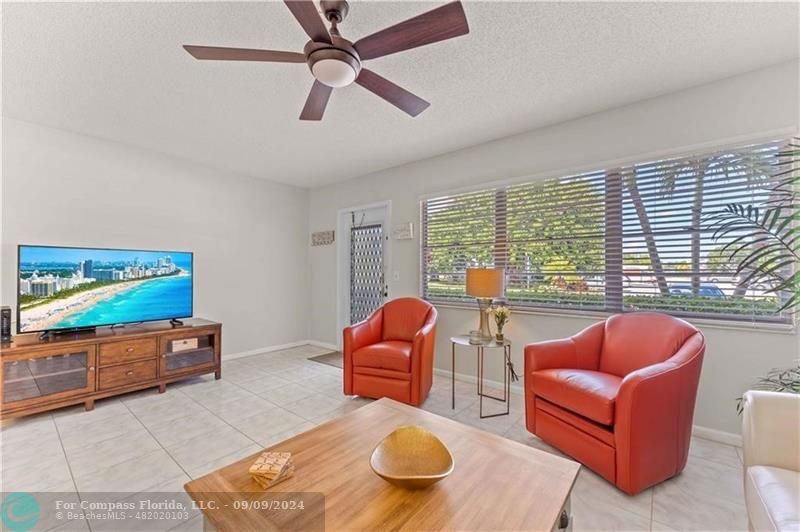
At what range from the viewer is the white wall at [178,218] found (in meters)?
2.98

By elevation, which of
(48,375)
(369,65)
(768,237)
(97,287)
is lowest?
(48,375)

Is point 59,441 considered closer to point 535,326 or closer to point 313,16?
point 313,16

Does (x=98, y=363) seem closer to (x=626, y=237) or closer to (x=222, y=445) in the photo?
(x=222, y=445)

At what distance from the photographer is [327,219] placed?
5.09 metres

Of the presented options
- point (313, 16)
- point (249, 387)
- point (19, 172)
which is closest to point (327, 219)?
point (249, 387)

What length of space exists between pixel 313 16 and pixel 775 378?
329 cm

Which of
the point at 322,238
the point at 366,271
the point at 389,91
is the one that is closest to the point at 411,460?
the point at 389,91

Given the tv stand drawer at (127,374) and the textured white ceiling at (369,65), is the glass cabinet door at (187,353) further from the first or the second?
the textured white ceiling at (369,65)

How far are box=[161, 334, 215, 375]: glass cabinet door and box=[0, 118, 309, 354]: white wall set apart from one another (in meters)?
0.70

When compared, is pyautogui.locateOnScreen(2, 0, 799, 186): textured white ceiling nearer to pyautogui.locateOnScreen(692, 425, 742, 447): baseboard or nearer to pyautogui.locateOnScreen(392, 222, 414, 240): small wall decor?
pyautogui.locateOnScreen(392, 222, 414, 240): small wall decor

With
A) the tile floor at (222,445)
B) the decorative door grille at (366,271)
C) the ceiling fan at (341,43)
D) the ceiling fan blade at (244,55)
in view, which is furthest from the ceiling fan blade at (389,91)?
the decorative door grille at (366,271)

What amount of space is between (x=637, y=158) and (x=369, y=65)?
7.05 ft

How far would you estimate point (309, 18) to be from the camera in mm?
1347

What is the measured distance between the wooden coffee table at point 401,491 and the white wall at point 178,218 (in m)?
3.35
